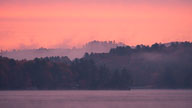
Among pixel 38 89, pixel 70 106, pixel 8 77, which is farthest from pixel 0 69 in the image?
pixel 70 106

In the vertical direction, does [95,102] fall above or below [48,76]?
below

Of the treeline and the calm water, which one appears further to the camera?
the treeline

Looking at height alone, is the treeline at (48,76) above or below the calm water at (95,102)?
above

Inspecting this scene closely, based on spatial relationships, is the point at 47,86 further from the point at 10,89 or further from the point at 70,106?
the point at 70,106

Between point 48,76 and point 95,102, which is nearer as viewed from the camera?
point 95,102

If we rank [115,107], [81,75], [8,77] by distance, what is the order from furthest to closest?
[81,75], [8,77], [115,107]

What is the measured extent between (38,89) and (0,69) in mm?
17672

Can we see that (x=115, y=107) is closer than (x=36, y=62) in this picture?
Yes

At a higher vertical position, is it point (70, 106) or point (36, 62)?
point (36, 62)

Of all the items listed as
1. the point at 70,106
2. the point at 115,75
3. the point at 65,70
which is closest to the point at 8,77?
the point at 65,70

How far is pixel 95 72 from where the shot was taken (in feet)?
646

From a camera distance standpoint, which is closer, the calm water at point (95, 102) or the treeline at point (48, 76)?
the calm water at point (95, 102)

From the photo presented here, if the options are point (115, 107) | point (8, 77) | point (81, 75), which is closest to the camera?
point (115, 107)

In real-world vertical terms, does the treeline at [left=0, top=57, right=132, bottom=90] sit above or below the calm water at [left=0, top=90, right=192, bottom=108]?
above
